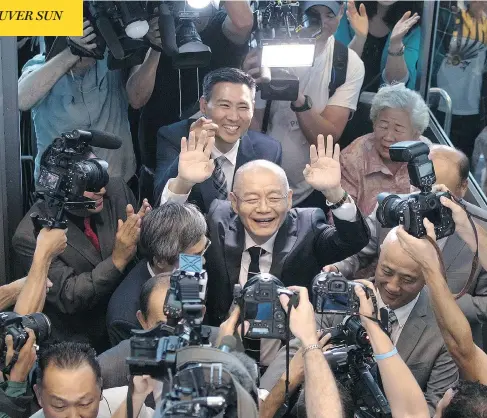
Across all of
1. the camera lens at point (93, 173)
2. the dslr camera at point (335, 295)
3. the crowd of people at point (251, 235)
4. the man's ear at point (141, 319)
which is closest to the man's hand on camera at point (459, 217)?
the crowd of people at point (251, 235)

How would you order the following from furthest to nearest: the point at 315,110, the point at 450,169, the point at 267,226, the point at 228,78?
the point at 315,110 < the point at 228,78 < the point at 450,169 < the point at 267,226

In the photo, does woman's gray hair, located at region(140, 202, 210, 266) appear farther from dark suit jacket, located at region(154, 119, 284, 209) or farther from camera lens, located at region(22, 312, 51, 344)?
camera lens, located at region(22, 312, 51, 344)

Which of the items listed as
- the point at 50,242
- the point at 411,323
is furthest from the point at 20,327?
the point at 411,323

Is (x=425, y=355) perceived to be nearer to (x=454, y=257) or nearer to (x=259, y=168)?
(x=454, y=257)

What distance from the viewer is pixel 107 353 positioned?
168 inches

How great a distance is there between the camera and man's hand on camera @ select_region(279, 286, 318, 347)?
12.1 ft

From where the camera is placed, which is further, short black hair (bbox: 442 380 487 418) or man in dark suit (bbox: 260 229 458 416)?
man in dark suit (bbox: 260 229 458 416)

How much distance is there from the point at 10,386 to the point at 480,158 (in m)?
3.54

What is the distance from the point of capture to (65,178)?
4.45 meters

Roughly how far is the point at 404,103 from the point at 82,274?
5.80 ft

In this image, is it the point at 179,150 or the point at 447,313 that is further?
the point at 179,150

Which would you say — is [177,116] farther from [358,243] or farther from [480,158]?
[480,158]

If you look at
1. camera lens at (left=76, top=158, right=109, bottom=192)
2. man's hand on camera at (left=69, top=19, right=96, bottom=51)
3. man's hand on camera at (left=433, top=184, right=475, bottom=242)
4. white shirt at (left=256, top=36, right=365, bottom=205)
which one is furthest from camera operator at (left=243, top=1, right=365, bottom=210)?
man's hand on camera at (left=433, top=184, right=475, bottom=242)

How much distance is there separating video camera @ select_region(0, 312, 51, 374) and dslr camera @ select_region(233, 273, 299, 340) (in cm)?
75
